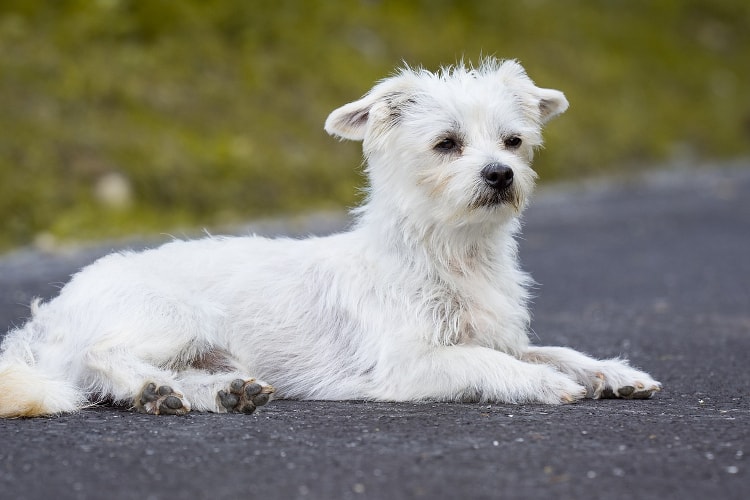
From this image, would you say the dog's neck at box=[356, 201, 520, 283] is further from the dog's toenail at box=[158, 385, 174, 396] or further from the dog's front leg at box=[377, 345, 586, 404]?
the dog's toenail at box=[158, 385, 174, 396]

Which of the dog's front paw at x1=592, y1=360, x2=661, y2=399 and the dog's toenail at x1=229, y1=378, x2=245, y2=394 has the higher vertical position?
the dog's front paw at x1=592, y1=360, x2=661, y2=399

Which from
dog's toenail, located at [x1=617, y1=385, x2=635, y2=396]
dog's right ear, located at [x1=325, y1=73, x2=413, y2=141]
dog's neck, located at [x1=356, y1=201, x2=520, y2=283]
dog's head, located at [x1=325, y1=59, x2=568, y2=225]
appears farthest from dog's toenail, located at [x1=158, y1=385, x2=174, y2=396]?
dog's toenail, located at [x1=617, y1=385, x2=635, y2=396]

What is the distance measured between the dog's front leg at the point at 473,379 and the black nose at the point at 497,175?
2.99 feet

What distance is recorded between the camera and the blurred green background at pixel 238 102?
15.6 m

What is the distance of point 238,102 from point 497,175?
1360 cm

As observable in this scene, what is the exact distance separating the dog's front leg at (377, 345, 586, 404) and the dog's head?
0.81m

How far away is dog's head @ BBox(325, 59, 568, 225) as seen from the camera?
6492mm

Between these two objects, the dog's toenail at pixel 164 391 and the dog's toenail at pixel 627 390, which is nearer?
the dog's toenail at pixel 164 391

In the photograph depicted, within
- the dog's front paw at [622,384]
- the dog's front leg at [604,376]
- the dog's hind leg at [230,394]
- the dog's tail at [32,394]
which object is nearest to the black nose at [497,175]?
the dog's front leg at [604,376]

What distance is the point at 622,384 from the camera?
6.43 meters

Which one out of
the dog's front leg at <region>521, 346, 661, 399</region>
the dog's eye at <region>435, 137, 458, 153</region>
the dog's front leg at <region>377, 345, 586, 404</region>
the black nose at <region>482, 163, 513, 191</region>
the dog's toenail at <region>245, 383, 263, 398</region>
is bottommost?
the dog's toenail at <region>245, 383, 263, 398</region>

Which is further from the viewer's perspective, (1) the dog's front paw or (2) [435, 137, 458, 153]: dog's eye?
(2) [435, 137, 458, 153]: dog's eye

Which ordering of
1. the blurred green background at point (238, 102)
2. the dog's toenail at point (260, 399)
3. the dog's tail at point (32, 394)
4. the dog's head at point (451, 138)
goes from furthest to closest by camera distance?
the blurred green background at point (238, 102), the dog's head at point (451, 138), the dog's toenail at point (260, 399), the dog's tail at point (32, 394)

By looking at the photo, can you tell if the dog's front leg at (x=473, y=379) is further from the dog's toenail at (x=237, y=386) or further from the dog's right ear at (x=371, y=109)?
the dog's right ear at (x=371, y=109)
